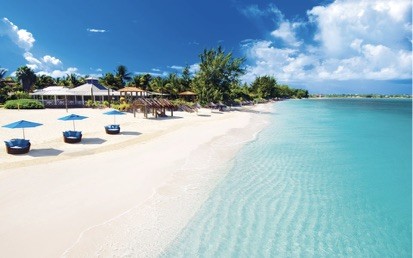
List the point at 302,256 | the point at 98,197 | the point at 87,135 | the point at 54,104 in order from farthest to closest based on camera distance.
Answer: the point at 54,104
the point at 87,135
the point at 98,197
the point at 302,256

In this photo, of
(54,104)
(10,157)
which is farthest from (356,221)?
(54,104)

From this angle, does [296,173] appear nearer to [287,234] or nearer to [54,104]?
[287,234]

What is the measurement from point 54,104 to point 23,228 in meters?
36.3

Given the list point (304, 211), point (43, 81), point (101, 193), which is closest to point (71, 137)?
point (101, 193)

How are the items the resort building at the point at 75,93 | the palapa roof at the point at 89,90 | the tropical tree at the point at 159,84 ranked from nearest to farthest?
the resort building at the point at 75,93 < the palapa roof at the point at 89,90 < the tropical tree at the point at 159,84

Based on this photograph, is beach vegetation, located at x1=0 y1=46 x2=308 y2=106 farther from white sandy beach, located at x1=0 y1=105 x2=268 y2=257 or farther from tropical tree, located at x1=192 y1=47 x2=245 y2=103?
white sandy beach, located at x1=0 y1=105 x2=268 y2=257

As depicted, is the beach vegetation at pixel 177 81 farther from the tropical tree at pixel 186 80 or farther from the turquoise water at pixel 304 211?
the turquoise water at pixel 304 211

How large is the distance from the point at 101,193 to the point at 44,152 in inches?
276

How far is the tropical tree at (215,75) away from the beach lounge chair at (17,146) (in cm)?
3574

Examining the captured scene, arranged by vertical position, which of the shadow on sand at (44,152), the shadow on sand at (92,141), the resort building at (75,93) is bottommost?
the shadow on sand at (44,152)

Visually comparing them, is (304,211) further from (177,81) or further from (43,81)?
(43,81)

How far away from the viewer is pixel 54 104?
38406 millimetres

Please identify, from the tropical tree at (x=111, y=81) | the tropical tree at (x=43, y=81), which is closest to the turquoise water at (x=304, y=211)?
the tropical tree at (x=111, y=81)

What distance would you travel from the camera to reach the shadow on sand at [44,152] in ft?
45.0
